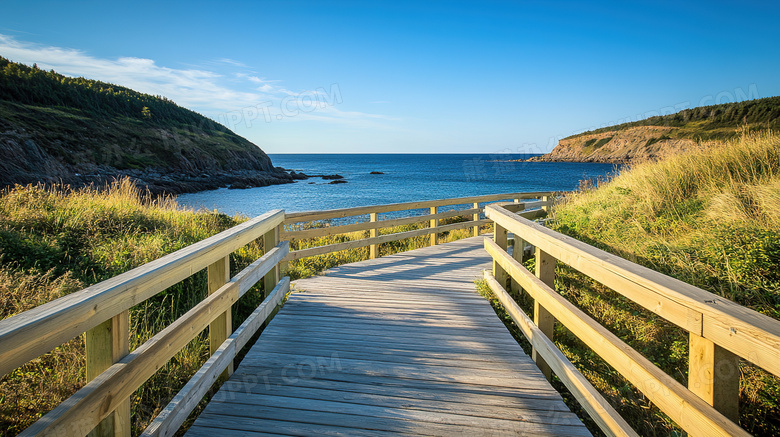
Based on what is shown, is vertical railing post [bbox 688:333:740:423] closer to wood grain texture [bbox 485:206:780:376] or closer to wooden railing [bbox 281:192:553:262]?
wood grain texture [bbox 485:206:780:376]

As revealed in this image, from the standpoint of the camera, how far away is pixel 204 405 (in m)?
2.58

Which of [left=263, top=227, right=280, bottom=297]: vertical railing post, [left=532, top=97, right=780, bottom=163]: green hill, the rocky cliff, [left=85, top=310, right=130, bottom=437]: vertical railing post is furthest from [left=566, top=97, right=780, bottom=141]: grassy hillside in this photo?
Result: the rocky cliff

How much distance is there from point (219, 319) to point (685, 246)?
443cm

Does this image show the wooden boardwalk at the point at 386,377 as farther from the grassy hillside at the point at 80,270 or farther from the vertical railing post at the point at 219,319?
the grassy hillside at the point at 80,270

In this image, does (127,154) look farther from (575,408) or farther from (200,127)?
(575,408)

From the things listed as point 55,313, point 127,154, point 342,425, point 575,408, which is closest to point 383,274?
point 575,408

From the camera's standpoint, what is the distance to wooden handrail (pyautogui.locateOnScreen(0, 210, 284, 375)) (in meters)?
1.13

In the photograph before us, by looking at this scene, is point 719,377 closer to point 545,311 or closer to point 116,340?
point 545,311

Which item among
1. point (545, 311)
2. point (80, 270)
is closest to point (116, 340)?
point (545, 311)

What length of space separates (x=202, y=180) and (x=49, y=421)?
136ft

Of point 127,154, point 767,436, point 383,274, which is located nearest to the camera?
point 767,436

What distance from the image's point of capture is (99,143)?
104ft

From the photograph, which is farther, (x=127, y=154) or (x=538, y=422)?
(x=127, y=154)

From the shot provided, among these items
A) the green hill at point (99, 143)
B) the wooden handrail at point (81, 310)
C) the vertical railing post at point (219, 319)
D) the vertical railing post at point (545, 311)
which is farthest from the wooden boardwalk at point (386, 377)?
the green hill at point (99, 143)
